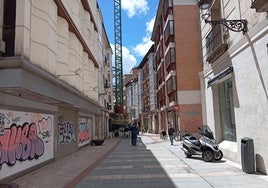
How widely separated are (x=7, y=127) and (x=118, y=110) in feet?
192

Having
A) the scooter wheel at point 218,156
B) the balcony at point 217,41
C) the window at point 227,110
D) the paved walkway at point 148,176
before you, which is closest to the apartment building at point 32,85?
the paved walkway at point 148,176

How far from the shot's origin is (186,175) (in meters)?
11.5

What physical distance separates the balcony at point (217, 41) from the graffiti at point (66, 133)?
8.85 metres

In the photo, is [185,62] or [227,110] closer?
[227,110]

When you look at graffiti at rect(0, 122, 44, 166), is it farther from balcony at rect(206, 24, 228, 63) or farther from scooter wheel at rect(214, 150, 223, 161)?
balcony at rect(206, 24, 228, 63)

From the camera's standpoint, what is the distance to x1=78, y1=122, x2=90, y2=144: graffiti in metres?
25.4

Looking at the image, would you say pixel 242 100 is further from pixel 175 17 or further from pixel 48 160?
pixel 175 17

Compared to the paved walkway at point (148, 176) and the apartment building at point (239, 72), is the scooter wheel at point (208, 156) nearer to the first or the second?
the paved walkway at point (148, 176)

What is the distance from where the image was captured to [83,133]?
26.9 metres

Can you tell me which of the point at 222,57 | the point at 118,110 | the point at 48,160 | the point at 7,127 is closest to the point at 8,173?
the point at 7,127

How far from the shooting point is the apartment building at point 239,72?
10516mm

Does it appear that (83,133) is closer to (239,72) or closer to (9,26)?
(239,72)

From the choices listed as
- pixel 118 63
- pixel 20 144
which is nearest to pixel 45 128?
pixel 20 144

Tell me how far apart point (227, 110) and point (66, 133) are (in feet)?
30.9
